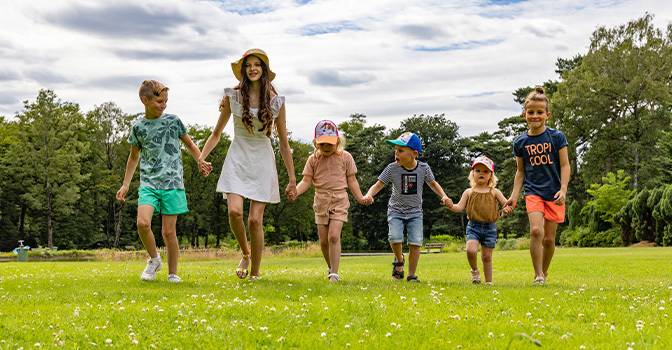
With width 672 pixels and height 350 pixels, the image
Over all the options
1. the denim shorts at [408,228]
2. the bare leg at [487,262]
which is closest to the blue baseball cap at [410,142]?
the denim shorts at [408,228]

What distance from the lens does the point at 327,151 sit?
843 cm

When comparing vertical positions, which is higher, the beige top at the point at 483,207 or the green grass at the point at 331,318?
the beige top at the point at 483,207

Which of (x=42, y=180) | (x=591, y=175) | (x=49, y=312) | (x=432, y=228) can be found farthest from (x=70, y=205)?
(x=49, y=312)

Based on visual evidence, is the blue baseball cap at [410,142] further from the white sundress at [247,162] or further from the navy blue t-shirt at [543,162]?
the white sundress at [247,162]

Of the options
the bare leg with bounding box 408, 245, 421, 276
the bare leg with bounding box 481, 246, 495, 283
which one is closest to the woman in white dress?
the bare leg with bounding box 408, 245, 421, 276

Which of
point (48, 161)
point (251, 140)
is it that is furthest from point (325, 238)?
point (48, 161)

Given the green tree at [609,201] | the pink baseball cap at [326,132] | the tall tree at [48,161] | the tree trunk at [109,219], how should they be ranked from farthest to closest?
the tree trunk at [109,219] → the tall tree at [48,161] → the green tree at [609,201] → the pink baseball cap at [326,132]

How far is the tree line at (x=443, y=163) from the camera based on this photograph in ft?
138

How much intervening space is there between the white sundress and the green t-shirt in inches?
31.1

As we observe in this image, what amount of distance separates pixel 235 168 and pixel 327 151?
1.57 metres

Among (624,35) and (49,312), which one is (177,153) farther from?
(624,35)

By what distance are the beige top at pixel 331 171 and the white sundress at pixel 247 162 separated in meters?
0.95

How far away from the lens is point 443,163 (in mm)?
68812

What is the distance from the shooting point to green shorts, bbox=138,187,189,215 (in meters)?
7.61
